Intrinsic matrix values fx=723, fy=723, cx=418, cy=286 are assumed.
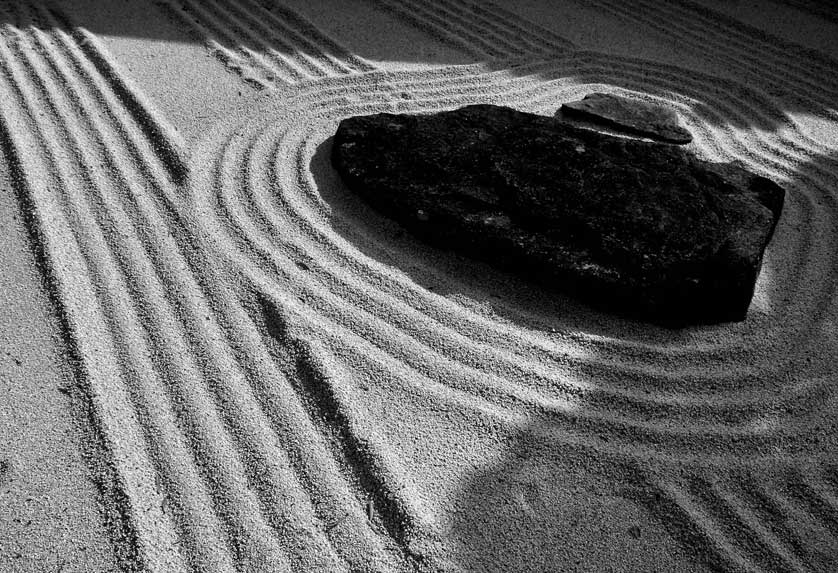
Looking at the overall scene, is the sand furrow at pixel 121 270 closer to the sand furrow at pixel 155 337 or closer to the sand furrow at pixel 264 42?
the sand furrow at pixel 155 337

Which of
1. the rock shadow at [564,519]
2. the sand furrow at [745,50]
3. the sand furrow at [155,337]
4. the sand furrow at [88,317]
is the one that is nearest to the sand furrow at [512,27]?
the sand furrow at [745,50]

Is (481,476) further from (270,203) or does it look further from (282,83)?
(282,83)

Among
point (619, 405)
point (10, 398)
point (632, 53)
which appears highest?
point (632, 53)

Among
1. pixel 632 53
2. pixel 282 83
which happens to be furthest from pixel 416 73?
pixel 632 53

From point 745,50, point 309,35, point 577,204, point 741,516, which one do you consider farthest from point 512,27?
point 741,516

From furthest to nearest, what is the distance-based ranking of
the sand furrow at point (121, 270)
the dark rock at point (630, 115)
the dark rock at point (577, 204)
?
the dark rock at point (630, 115)
the dark rock at point (577, 204)
the sand furrow at point (121, 270)

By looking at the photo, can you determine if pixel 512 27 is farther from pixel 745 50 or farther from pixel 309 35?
pixel 745 50
